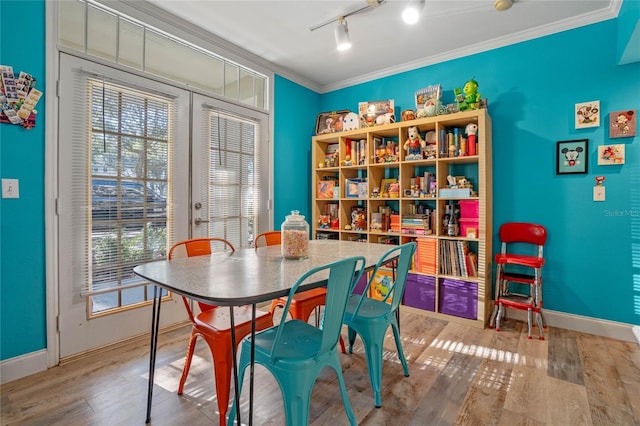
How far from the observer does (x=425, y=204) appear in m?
3.41

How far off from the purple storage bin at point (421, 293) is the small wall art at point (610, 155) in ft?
5.53

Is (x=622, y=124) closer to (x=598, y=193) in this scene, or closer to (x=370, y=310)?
(x=598, y=193)

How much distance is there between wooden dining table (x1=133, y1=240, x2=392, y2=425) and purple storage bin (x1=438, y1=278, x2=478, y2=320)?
4.31 ft

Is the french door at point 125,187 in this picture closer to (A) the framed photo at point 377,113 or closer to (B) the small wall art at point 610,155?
(A) the framed photo at point 377,113

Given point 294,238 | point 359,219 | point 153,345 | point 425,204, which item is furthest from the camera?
point 359,219

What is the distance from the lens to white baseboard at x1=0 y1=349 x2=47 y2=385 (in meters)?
1.90

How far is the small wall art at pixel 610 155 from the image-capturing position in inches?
99.0

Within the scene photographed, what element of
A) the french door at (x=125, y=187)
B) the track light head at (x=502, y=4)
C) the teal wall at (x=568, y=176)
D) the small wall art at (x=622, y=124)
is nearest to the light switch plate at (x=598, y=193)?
the teal wall at (x=568, y=176)

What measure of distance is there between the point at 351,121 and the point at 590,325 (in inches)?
116

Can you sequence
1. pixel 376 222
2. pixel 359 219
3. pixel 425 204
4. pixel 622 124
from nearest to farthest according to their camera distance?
pixel 622 124 → pixel 425 204 → pixel 376 222 → pixel 359 219

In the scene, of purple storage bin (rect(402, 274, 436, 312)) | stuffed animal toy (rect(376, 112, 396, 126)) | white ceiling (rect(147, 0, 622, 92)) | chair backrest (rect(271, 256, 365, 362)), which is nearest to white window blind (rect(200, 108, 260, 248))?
white ceiling (rect(147, 0, 622, 92))

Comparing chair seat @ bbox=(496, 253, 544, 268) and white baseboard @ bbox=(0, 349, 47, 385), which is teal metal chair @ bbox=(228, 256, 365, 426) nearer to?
white baseboard @ bbox=(0, 349, 47, 385)

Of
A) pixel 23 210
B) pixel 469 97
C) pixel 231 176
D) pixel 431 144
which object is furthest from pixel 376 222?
pixel 23 210

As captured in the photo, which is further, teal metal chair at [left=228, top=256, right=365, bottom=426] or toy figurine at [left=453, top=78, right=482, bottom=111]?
toy figurine at [left=453, top=78, right=482, bottom=111]
